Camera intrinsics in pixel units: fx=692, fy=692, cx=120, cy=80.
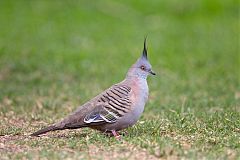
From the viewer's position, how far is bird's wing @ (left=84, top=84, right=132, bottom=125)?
6895mm

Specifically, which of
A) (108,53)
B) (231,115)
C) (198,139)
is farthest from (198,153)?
(108,53)

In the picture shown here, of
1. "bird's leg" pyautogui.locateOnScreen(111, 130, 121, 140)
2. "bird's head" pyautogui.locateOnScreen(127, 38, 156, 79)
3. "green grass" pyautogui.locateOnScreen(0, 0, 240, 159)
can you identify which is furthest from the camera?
"bird's head" pyautogui.locateOnScreen(127, 38, 156, 79)

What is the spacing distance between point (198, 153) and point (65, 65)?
6.47 meters

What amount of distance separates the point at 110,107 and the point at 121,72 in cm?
498

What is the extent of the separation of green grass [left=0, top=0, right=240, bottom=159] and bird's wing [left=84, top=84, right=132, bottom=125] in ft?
0.64

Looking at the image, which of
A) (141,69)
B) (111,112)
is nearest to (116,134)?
(111,112)

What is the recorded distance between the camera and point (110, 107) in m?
6.95

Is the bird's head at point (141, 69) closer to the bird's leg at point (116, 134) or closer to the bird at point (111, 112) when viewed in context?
the bird at point (111, 112)

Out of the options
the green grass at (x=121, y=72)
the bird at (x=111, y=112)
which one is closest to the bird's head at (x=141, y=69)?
the bird at (x=111, y=112)

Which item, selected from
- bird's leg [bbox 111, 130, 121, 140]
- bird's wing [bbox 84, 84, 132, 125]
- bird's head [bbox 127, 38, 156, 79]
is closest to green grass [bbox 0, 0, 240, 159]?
bird's leg [bbox 111, 130, 121, 140]

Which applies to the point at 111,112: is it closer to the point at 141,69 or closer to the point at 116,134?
the point at 116,134

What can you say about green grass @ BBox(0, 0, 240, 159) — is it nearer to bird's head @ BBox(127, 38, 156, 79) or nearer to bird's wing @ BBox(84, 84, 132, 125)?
bird's wing @ BBox(84, 84, 132, 125)

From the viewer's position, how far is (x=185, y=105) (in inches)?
363

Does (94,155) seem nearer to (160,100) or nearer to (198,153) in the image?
(198,153)
